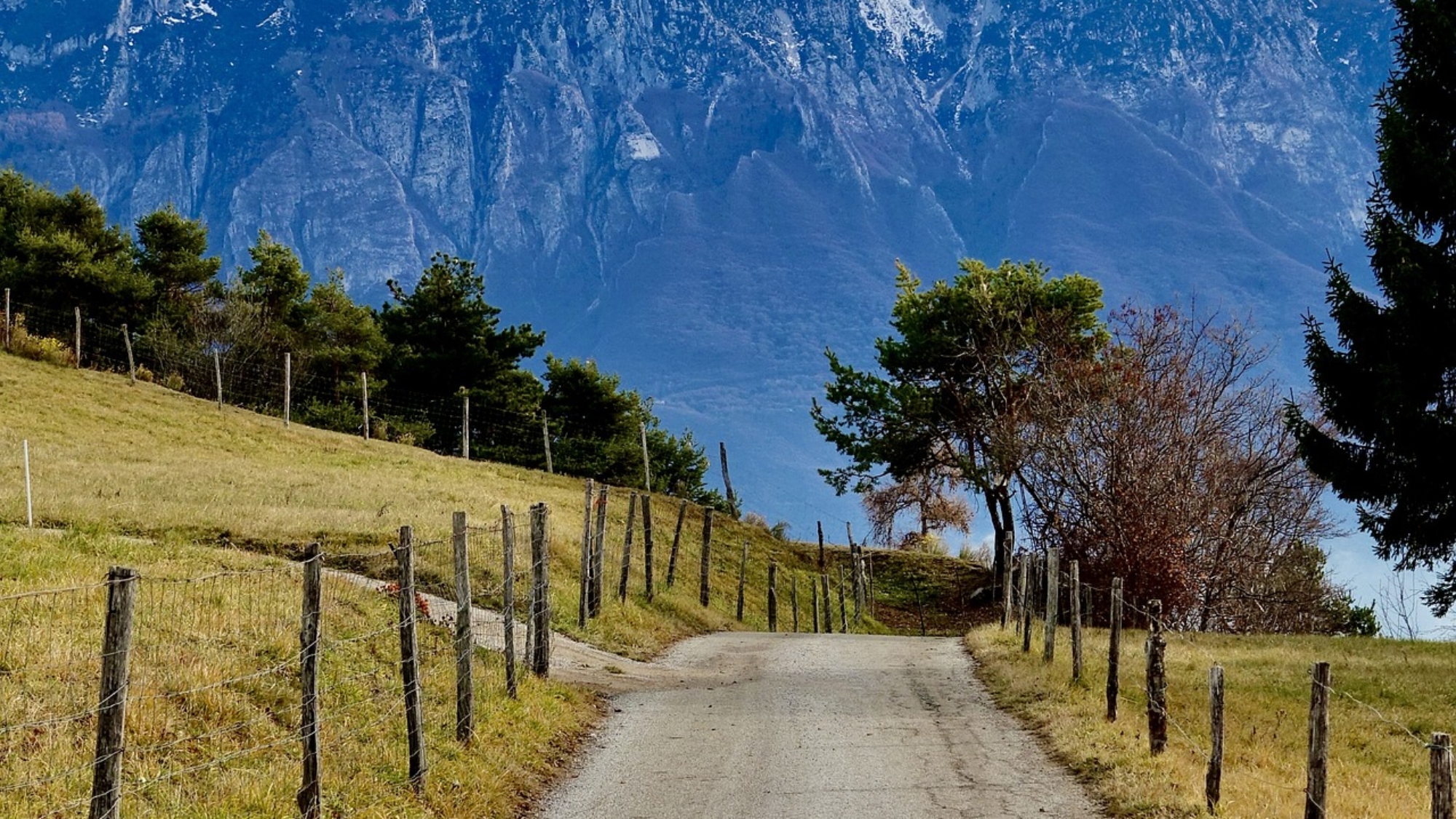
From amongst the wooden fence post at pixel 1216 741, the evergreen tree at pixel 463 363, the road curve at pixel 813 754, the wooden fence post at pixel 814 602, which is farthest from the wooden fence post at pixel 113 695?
the evergreen tree at pixel 463 363

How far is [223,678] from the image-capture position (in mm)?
11961

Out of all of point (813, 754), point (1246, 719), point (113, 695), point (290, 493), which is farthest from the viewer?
point (290, 493)

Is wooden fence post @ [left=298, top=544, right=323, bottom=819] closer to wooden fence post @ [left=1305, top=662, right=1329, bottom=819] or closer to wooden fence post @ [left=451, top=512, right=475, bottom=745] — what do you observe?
wooden fence post @ [left=451, top=512, right=475, bottom=745]

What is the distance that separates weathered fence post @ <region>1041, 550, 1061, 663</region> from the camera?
837 inches

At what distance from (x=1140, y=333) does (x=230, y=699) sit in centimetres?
3272

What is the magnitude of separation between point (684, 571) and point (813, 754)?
22516 millimetres

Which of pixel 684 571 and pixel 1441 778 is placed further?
pixel 684 571

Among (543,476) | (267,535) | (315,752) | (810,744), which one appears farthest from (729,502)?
(315,752)

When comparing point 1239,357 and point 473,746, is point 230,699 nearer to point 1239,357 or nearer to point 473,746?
point 473,746

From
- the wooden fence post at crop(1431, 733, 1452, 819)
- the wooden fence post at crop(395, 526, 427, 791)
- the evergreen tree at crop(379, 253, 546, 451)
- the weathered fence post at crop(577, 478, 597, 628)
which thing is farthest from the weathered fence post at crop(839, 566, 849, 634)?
the wooden fence post at crop(1431, 733, 1452, 819)

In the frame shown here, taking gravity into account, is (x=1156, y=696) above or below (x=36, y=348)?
below

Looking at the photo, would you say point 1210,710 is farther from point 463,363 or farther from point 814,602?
point 463,363

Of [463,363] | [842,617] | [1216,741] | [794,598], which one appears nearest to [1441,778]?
[1216,741]

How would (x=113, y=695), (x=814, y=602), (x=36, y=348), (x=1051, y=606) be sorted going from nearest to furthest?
(x=113, y=695), (x=1051, y=606), (x=814, y=602), (x=36, y=348)
